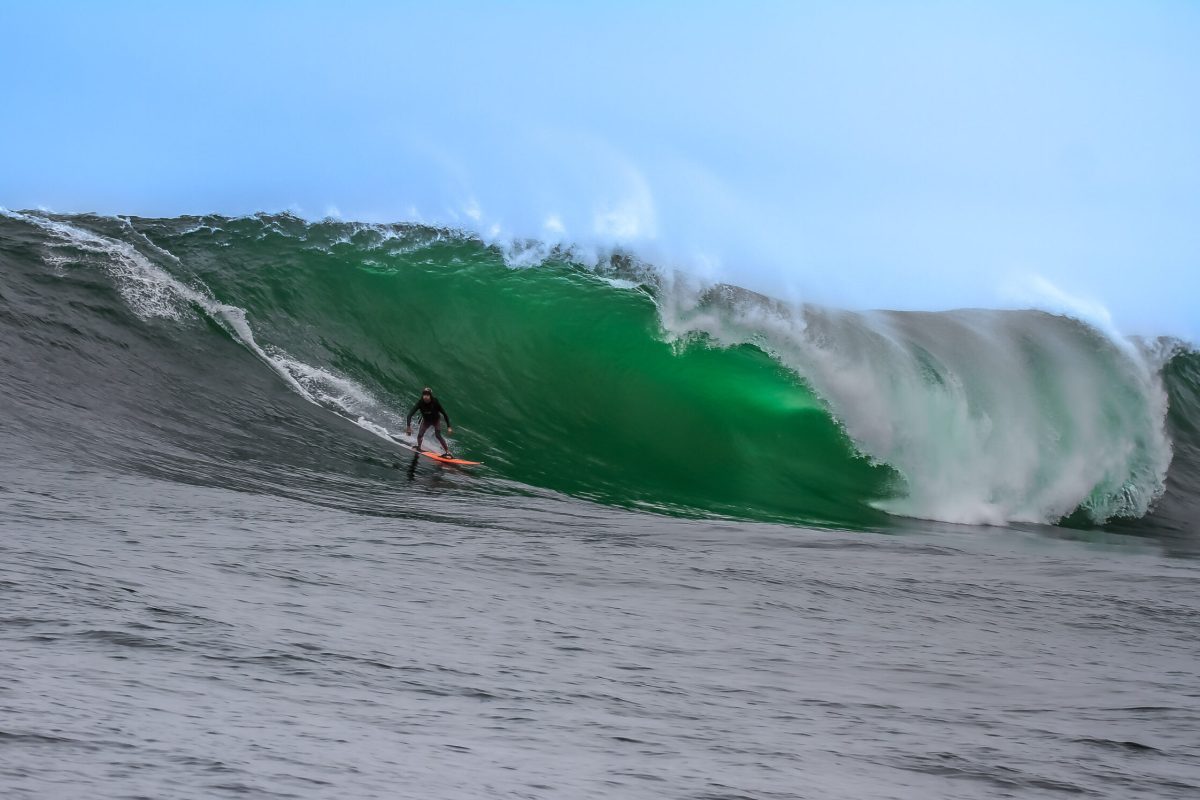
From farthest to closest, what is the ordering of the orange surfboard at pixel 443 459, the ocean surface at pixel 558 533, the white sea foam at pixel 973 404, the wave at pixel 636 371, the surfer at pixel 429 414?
the white sea foam at pixel 973 404, the wave at pixel 636 371, the surfer at pixel 429 414, the orange surfboard at pixel 443 459, the ocean surface at pixel 558 533

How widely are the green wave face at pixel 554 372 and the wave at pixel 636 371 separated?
41 mm

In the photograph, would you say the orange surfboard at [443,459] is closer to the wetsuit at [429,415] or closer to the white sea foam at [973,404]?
the wetsuit at [429,415]

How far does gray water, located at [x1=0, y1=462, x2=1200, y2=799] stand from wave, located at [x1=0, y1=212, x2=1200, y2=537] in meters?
3.69

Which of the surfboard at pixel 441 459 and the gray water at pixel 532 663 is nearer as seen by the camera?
the gray water at pixel 532 663

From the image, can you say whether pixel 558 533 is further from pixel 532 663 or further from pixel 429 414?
pixel 532 663

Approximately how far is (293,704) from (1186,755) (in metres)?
3.71

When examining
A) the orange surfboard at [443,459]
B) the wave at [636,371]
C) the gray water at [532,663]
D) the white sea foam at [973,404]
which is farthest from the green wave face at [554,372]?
the gray water at [532,663]

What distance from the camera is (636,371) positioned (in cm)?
1712

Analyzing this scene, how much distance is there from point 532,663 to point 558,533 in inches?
171

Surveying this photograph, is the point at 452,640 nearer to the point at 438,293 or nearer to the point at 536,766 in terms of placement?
the point at 536,766

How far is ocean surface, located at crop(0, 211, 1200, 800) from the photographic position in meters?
4.62

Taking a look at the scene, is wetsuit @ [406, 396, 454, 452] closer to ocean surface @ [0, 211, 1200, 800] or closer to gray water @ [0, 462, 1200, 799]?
ocean surface @ [0, 211, 1200, 800]

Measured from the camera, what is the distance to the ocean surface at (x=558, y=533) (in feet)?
15.2

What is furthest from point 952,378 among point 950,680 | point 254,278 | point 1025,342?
point 950,680
